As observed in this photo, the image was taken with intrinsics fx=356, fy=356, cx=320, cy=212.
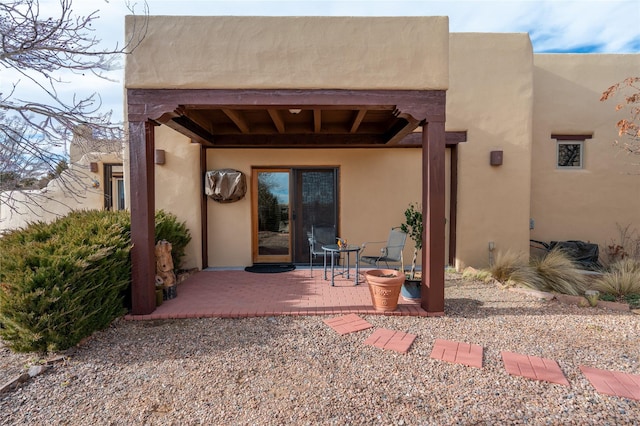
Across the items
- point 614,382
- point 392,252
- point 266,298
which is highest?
point 392,252

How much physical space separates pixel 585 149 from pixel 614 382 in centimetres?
609

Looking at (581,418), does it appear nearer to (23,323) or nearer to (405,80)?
(405,80)

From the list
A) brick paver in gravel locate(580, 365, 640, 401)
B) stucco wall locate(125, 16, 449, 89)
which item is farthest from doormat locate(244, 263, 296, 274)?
brick paver in gravel locate(580, 365, 640, 401)

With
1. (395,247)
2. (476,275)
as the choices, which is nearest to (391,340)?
(395,247)

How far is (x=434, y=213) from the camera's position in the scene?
4.14 m

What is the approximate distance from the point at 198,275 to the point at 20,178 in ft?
10.3

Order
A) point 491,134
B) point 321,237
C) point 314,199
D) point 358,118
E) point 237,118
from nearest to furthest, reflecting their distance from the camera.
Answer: point 358,118
point 237,118
point 321,237
point 491,134
point 314,199

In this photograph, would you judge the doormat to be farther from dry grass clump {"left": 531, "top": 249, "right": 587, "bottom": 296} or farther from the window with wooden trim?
the window with wooden trim

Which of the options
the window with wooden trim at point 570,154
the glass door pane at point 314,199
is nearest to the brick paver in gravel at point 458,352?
the glass door pane at point 314,199

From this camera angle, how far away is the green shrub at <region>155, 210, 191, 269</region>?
17.5 feet

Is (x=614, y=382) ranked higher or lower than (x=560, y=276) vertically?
lower

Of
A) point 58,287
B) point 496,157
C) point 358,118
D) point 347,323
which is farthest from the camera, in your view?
point 496,157

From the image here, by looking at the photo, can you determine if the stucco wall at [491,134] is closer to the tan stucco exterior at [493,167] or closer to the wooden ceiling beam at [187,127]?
the tan stucco exterior at [493,167]

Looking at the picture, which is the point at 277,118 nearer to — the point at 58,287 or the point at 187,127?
the point at 187,127
